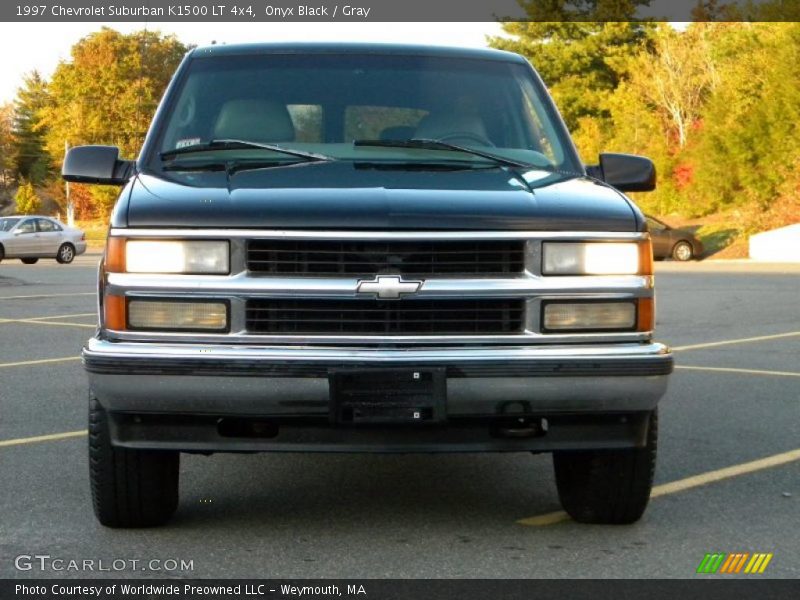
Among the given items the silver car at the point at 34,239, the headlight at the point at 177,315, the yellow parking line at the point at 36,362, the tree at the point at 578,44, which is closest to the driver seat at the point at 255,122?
the headlight at the point at 177,315

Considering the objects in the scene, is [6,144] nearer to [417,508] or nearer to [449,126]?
[449,126]

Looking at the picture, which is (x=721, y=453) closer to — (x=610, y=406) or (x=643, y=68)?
(x=610, y=406)

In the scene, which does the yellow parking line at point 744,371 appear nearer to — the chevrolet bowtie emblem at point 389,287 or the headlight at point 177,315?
the chevrolet bowtie emblem at point 389,287

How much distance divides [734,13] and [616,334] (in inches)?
2011

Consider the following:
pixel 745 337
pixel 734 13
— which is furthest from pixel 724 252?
pixel 745 337

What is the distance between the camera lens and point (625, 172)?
256 inches

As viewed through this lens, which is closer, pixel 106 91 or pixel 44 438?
pixel 44 438

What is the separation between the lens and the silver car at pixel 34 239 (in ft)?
126

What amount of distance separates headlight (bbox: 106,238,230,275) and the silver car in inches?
1356

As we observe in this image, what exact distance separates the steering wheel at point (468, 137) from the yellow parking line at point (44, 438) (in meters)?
2.63

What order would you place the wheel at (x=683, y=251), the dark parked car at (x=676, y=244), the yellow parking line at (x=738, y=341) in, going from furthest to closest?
the wheel at (x=683, y=251) < the dark parked car at (x=676, y=244) < the yellow parking line at (x=738, y=341)

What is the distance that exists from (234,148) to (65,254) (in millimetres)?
34467
